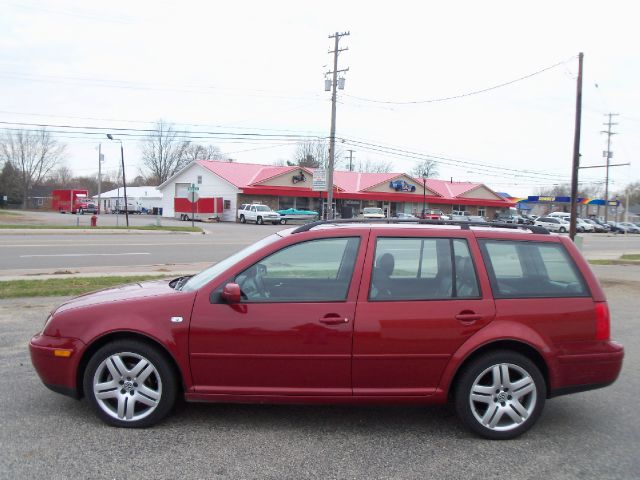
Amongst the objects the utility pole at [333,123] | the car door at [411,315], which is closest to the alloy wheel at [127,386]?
the car door at [411,315]

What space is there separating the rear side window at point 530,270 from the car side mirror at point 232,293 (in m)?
1.90

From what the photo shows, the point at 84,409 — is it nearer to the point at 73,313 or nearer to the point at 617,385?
the point at 73,313

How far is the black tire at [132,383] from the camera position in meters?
3.98

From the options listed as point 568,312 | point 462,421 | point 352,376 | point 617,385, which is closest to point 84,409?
point 352,376

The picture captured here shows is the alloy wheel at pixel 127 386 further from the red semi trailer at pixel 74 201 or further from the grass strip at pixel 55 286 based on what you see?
the red semi trailer at pixel 74 201

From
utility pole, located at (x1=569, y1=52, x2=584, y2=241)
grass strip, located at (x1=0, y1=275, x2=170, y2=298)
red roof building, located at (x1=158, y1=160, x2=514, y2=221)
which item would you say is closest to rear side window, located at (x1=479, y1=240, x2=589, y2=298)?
grass strip, located at (x1=0, y1=275, x2=170, y2=298)

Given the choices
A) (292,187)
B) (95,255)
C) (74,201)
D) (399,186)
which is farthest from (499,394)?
(74,201)

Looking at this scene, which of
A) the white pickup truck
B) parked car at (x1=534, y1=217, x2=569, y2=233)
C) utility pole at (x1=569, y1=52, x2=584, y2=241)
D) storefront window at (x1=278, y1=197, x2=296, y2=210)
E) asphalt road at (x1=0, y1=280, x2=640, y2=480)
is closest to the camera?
asphalt road at (x1=0, y1=280, x2=640, y2=480)

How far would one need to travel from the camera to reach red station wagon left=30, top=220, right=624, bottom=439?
3.93 metres

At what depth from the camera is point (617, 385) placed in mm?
5430

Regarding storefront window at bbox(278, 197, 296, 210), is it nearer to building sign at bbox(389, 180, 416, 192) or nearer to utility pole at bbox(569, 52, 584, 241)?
building sign at bbox(389, 180, 416, 192)

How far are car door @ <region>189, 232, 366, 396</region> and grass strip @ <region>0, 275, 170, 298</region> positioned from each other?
653cm

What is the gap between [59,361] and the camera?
13.3ft

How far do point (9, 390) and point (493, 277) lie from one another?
165 inches
